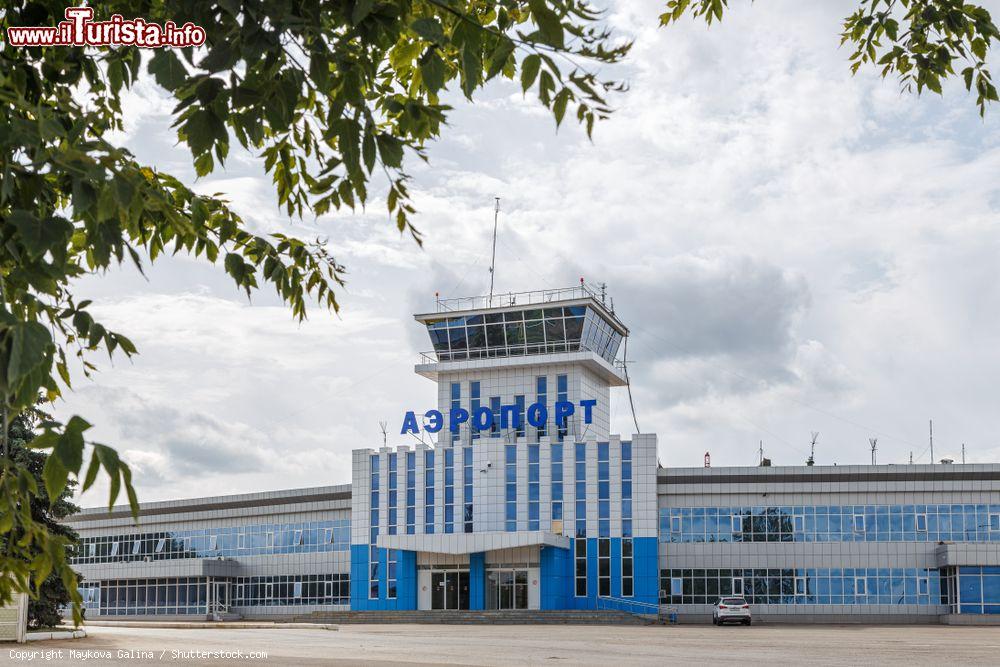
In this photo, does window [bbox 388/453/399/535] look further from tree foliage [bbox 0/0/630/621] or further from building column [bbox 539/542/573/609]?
tree foliage [bbox 0/0/630/621]

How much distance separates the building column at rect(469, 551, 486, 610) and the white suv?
43.3 ft

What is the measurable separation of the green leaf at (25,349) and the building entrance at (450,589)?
2212 inches

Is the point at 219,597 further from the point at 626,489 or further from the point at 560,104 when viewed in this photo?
the point at 560,104

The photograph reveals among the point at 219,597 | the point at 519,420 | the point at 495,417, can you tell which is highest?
the point at 495,417

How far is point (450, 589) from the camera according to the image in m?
57.9

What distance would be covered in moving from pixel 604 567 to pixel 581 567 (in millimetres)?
1186

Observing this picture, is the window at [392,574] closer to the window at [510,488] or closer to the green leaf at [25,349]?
the window at [510,488]

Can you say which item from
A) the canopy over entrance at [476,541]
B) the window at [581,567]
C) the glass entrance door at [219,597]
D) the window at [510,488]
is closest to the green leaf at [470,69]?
the canopy over entrance at [476,541]

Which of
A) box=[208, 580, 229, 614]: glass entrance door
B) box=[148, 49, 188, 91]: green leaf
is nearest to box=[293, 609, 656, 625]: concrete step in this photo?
box=[208, 580, 229, 614]: glass entrance door

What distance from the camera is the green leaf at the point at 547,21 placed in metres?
3.56

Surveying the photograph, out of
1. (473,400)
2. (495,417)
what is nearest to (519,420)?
(495,417)

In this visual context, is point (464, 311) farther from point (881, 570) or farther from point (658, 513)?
point (881, 570)

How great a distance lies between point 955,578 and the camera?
55.0m

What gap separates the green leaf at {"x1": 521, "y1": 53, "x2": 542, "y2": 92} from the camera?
3.78 m
